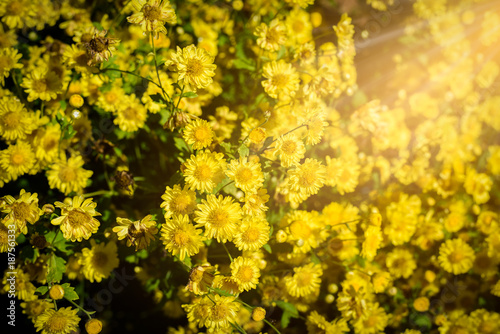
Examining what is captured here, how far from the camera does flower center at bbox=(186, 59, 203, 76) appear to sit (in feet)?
4.25

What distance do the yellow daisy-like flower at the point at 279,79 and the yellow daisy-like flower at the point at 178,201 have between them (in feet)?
1.98

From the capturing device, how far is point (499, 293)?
183 cm

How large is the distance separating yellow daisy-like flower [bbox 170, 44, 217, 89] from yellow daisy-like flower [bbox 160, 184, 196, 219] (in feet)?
1.30

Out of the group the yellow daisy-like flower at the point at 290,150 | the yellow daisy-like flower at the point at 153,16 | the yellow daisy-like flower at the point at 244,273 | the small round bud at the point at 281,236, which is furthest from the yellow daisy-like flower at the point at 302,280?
the yellow daisy-like flower at the point at 153,16

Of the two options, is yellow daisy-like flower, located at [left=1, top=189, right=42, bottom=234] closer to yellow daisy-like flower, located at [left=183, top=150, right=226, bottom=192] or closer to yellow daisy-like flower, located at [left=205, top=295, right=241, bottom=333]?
yellow daisy-like flower, located at [left=183, top=150, right=226, bottom=192]

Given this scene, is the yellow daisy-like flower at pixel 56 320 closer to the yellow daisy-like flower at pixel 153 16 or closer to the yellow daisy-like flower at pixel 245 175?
the yellow daisy-like flower at pixel 245 175

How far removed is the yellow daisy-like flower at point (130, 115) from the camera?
161 centimetres

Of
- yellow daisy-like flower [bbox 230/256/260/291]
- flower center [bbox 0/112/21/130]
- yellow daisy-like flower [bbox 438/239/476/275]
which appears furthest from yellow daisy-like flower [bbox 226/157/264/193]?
yellow daisy-like flower [bbox 438/239/476/275]

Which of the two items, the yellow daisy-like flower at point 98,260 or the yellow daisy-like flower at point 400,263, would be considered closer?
the yellow daisy-like flower at point 98,260

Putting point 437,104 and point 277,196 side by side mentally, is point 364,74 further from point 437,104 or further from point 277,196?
point 277,196

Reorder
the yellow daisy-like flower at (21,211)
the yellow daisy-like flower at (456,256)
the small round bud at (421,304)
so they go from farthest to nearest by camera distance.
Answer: the yellow daisy-like flower at (456,256) < the small round bud at (421,304) < the yellow daisy-like flower at (21,211)

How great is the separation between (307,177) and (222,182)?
1.12ft

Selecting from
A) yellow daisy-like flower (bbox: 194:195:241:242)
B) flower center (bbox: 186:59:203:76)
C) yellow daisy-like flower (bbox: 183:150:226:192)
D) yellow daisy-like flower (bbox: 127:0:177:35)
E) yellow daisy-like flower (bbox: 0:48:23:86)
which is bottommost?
yellow daisy-like flower (bbox: 194:195:241:242)

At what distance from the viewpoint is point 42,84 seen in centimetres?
150
